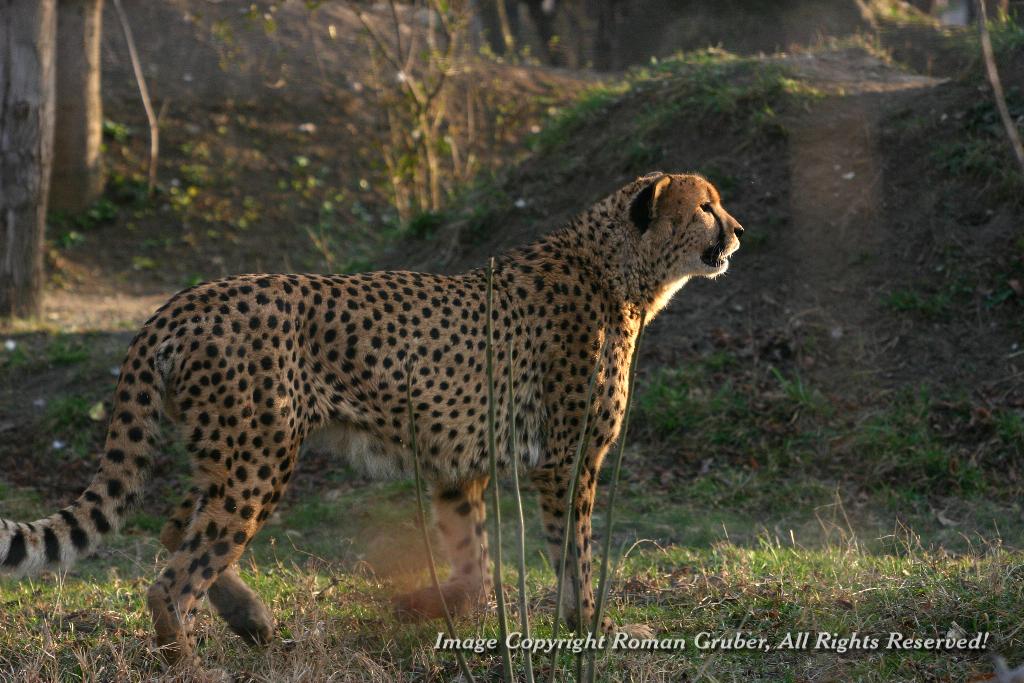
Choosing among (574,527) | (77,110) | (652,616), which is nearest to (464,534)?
(574,527)

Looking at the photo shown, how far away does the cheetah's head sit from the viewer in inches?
172

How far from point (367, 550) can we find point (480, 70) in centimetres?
891

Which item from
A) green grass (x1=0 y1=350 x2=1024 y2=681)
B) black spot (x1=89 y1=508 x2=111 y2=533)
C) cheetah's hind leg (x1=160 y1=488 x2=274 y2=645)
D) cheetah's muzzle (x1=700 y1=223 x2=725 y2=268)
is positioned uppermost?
cheetah's muzzle (x1=700 y1=223 x2=725 y2=268)

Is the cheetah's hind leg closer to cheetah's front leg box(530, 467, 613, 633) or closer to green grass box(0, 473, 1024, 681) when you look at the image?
green grass box(0, 473, 1024, 681)

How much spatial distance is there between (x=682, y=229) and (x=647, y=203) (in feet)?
0.54

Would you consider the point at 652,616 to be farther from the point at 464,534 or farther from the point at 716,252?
the point at 716,252

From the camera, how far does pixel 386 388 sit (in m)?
3.81

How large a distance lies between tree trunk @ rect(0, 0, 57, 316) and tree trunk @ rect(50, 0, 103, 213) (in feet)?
7.32

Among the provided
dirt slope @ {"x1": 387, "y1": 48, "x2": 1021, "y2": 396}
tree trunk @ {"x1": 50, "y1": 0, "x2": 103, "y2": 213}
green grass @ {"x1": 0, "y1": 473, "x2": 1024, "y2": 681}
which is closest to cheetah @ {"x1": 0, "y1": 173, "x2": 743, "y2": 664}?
green grass @ {"x1": 0, "y1": 473, "x2": 1024, "y2": 681}

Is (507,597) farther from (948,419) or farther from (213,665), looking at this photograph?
(948,419)

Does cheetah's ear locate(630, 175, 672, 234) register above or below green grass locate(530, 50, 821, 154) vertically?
below

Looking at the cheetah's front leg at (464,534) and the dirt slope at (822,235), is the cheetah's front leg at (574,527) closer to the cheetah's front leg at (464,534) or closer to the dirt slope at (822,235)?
the cheetah's front leg at (464,534)

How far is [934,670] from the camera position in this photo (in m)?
3.50

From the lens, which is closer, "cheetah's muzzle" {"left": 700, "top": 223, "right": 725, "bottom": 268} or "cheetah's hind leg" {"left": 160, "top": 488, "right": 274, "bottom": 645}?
"cheetah's hind leg" {"left": 160, "top": 488, "right": 274, "bottom": 645}
